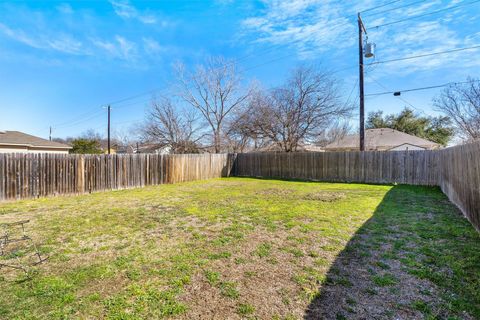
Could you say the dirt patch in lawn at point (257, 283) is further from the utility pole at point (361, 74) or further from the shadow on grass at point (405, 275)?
the utility pole at point (361, 74)

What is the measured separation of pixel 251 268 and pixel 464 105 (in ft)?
57.2

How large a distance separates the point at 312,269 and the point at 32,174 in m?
8.70

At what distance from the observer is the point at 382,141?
19641mm

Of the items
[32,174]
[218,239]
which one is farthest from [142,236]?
[32,174]

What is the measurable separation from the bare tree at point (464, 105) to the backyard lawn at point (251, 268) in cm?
1219

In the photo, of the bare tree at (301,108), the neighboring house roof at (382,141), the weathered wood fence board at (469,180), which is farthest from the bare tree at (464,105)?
the weathered wood fence board at (469,180)

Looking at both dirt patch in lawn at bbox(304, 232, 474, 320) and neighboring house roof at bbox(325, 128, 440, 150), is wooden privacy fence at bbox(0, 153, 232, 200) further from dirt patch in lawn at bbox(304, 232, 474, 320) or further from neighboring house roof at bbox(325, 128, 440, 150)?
neighboring house roof at bbox(325, 128, 440, 150)

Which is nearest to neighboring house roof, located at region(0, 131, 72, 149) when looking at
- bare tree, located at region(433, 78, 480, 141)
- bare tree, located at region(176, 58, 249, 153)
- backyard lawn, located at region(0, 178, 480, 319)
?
bare tree, located at region(176, 58, 249, 153)

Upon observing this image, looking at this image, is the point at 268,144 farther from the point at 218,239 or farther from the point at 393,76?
the point at 218,239

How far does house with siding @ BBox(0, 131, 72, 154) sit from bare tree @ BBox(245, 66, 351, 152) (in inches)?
577

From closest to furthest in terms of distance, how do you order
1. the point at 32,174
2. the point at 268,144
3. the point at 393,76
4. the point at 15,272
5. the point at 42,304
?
1. the point at 42,304
2. the point at 15,272
3. the point at 32,174
4. the point at 393,76
5. the point at 268,144

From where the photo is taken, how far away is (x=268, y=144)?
1828 cm

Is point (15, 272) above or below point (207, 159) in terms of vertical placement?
below

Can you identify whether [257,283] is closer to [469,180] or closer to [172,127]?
[469,180]
